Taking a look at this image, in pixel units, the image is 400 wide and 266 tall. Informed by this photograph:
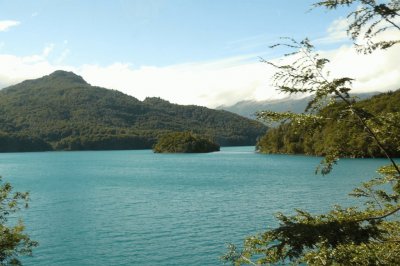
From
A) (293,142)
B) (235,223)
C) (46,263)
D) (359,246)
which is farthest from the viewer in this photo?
(293,142)

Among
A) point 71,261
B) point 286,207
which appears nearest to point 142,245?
point 71,261

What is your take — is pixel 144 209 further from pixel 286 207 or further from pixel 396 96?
pixel 396 96

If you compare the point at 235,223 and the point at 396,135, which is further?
the point at 235,223

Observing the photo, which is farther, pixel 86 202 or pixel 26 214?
pixel 86 202

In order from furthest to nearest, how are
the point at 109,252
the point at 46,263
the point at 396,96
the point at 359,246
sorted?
the point at 396,96
the point at 109,252
the point at 46,263
the point at 359,246

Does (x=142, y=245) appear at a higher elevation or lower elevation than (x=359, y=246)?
lower

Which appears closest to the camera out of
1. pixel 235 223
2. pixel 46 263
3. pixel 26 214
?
pixel 46 263

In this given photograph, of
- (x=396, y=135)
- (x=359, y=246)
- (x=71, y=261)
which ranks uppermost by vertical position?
(x=396, y=135)

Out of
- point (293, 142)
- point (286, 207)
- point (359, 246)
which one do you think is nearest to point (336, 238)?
point (359, 246)

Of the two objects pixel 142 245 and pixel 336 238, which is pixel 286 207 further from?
pixel 336 238

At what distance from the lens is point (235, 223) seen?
45375mm

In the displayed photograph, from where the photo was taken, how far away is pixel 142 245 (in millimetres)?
37312

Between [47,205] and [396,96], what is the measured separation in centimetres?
13700

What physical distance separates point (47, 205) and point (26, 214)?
25.7 feet
